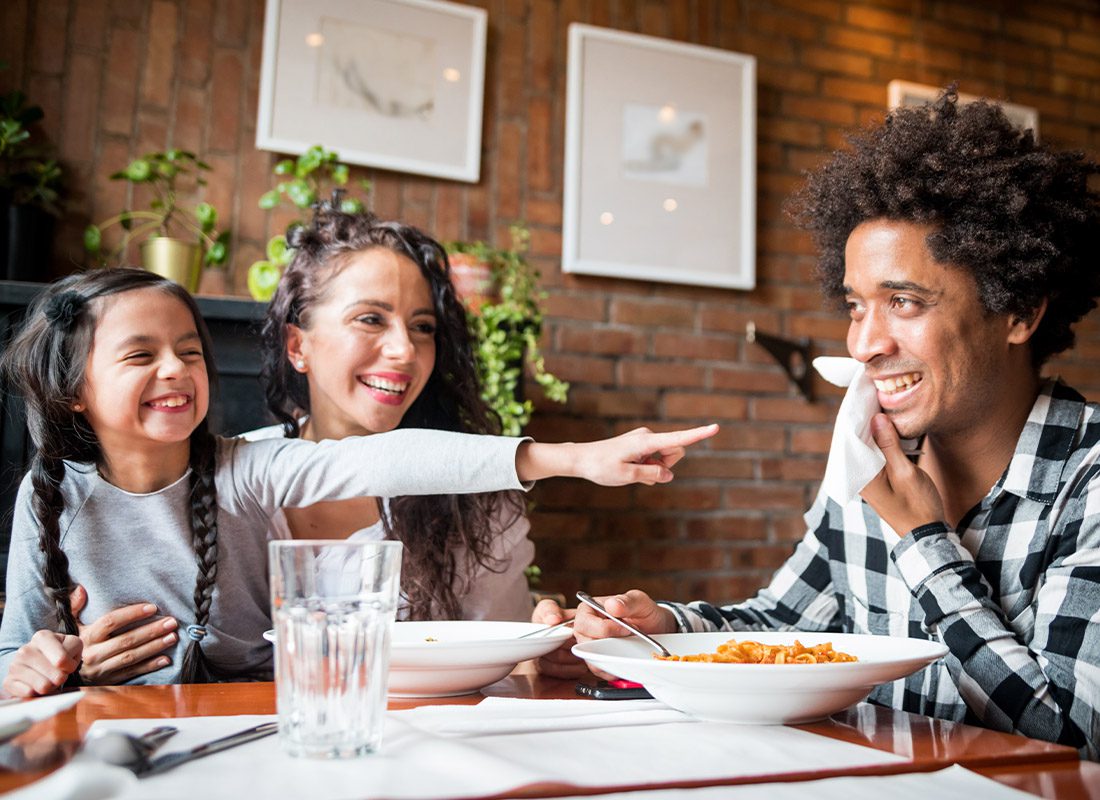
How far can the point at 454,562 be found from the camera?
177 cm

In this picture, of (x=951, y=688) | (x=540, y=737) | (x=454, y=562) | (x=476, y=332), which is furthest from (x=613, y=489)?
(x=540, y=737)

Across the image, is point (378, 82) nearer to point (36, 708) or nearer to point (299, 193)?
point (299, 193)

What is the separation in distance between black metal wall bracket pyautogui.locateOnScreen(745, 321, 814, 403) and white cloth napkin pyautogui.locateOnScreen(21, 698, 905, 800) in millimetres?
2429

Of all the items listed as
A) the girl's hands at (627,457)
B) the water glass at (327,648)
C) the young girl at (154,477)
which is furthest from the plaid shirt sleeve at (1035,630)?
the water glass at (327,648)

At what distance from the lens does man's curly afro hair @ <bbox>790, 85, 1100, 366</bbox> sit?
1360mm

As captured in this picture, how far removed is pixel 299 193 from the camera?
2422mm

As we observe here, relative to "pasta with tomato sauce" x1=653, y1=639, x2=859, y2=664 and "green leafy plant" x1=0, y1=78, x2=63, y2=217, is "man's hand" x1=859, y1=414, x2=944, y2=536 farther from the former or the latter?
"green leafy plant" x1=0, y1=78, x2=63, y2=217

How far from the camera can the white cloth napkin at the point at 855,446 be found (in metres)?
1.25

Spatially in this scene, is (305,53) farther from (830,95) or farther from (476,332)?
(830,95)

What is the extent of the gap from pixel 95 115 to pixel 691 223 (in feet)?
5.72

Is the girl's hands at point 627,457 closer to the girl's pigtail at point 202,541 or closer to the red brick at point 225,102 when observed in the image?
the girl's pigtail at point 202,541

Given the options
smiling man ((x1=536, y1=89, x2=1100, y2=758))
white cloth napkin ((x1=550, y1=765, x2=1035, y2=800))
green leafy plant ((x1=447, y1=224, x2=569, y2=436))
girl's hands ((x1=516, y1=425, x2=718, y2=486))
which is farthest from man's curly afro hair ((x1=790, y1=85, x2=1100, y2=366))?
green leafy plant ((x1=447, y1=224, x2=569, y2=436))

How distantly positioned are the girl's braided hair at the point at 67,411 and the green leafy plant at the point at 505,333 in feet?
3.33

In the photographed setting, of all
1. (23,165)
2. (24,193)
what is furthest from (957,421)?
(23,165)
